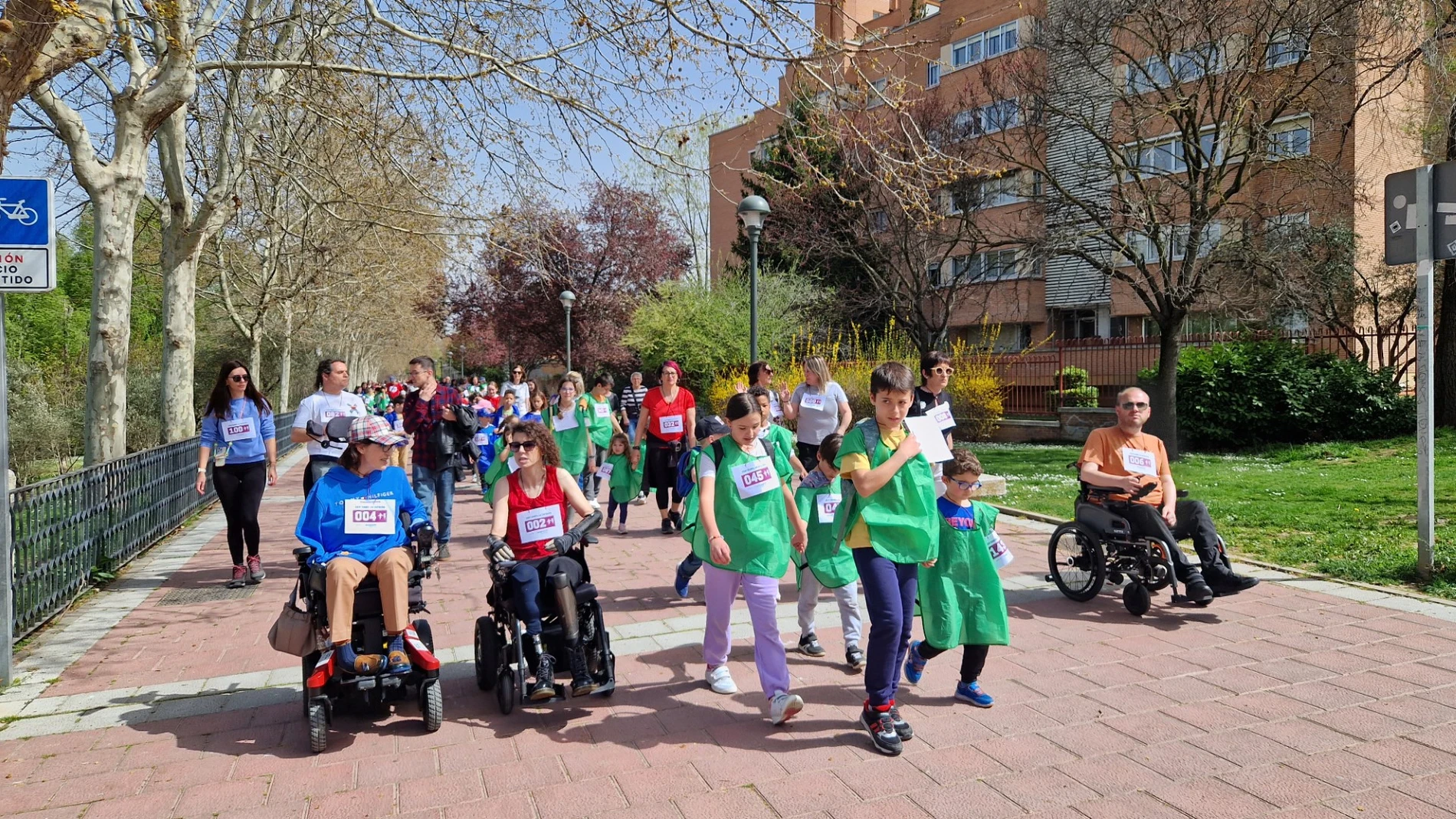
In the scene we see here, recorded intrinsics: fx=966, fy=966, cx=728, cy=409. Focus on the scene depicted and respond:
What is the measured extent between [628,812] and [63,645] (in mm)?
4420

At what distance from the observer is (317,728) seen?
13.3 feet

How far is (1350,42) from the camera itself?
13648 millimetres

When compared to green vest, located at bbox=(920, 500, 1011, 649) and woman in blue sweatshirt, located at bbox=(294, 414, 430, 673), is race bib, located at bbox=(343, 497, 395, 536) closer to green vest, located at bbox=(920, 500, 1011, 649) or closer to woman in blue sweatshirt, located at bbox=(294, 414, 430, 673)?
woman in blue sweatshirt, located at bbox=(294, 414, 430, 673)

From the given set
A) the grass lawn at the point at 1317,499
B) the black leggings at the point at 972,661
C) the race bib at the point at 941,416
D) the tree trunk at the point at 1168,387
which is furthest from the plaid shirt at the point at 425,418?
the tree trunk at the point at 1168,387

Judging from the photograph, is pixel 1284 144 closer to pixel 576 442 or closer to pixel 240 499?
pixel 576 442

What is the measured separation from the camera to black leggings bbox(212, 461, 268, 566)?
757cm

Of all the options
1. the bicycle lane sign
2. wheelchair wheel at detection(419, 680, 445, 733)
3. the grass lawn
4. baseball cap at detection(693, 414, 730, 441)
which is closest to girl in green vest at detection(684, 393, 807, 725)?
baseball cap at detection(693, 414, 730, 441)

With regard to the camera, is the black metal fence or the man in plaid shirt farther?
the man in plaid shirt

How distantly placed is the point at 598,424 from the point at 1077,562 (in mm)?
6148

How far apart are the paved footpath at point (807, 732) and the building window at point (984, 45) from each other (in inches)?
1183

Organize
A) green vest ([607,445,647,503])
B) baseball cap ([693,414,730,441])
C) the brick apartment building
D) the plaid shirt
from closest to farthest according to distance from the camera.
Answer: baseball cap ([693,414,730,441]) → the plaid shirt → the brick apartment building → green vest ([607,445,647,503])

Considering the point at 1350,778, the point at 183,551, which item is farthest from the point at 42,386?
the point at 1350,778

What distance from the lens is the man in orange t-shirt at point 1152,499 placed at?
611 centimetres

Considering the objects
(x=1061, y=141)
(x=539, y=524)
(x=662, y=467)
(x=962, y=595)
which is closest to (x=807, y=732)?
(x=962, y=595)
